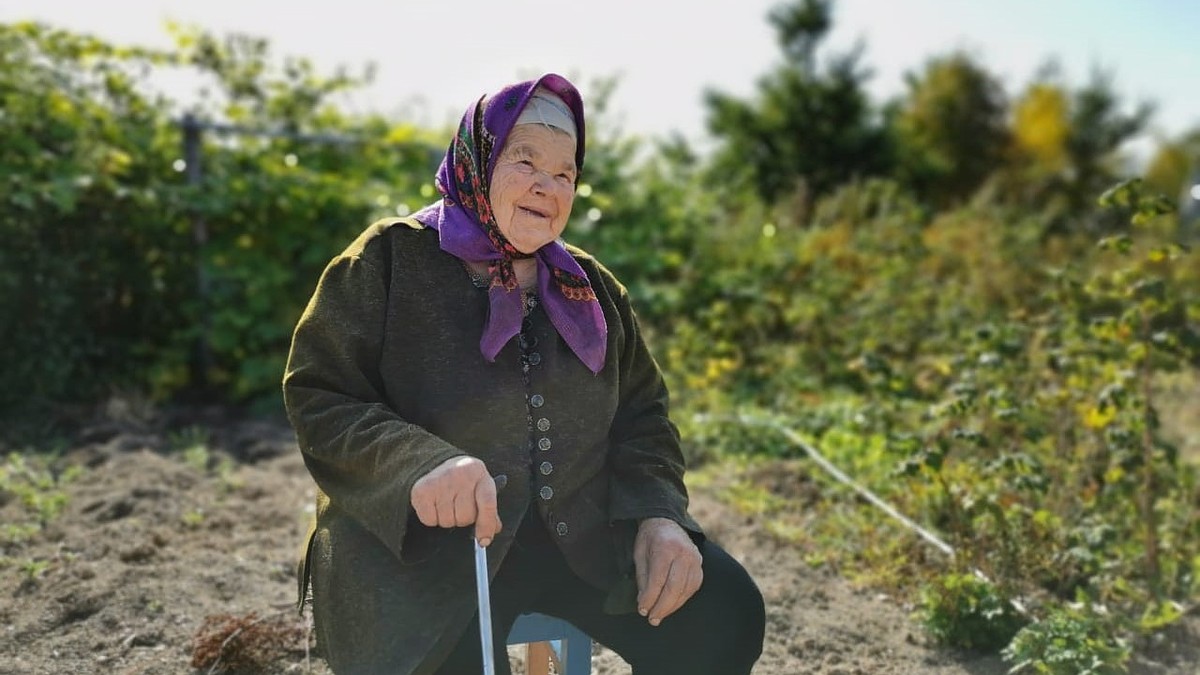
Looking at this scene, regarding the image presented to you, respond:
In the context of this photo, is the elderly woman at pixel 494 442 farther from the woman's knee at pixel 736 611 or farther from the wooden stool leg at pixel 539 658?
the wooden stool leg at pixel 539 658

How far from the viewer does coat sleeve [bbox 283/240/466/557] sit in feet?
6.47

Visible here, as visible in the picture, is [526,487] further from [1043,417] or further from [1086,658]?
[1043,417]

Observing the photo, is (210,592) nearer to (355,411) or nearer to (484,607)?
(355,411)

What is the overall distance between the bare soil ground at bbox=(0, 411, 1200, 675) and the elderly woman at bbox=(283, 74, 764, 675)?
40.8 inches

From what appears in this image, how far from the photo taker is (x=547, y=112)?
7.13 ft

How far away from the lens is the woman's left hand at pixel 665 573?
2.14 m

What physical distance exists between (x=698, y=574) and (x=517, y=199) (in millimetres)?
753

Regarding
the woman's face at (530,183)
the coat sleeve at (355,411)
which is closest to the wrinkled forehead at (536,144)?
the woman's face at (530,183)

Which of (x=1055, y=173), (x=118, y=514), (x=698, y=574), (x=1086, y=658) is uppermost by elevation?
(x=1055, y=173)

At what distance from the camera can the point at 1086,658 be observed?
3076 millimetres

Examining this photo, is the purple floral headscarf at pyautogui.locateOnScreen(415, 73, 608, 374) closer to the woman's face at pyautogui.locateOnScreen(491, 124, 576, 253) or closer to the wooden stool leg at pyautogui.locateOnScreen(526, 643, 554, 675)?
the woman's face at pyautogui.locateOnScreen(491, 124, 576, 253)

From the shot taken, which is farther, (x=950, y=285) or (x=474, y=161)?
(x=950, y=285)

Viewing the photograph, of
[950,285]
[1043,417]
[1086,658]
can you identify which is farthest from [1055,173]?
[1086,658]

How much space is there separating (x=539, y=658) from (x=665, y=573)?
0.61 meters
